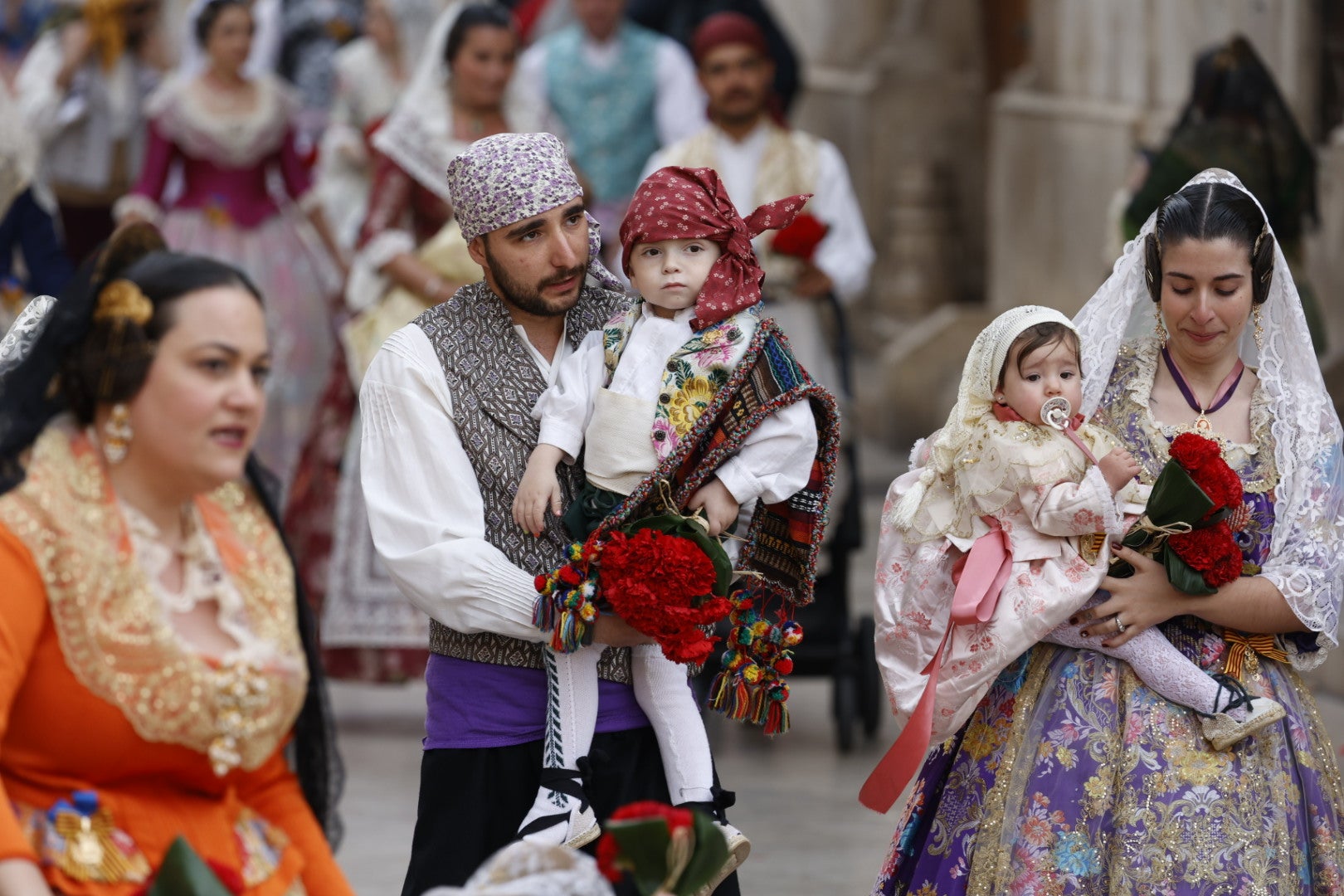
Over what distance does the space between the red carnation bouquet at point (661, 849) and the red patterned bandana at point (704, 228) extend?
118cm

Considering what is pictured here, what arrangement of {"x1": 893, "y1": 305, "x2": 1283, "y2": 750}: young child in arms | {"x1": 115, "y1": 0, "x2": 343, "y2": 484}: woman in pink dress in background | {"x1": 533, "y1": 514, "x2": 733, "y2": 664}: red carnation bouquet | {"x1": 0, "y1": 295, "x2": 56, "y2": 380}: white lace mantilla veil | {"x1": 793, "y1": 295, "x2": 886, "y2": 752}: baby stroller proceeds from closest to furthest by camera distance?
{"x1": 0, "y1": 295, "x2": 56, "y2": 380}: white lace mantilla veil
{"x1": 533, "y1": 514, "x2": 733, "y2": 664}: red carnation bouquet
{"x1": 893, "y1": 305, "x2": 1283, "y2": 750}: young child in arms
{"x1": 793, "y1": 295, "x2": 886, "y2": 752}: baby stroller
{"x1": 115, "y1": 0, "x2": 343, "y2": 484}: woman in pink dress in background

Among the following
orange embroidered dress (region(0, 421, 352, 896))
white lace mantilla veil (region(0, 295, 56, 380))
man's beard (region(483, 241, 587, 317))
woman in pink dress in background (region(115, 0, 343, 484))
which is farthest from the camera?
woman in pink dress in background (region(115, 0, 343, 484))

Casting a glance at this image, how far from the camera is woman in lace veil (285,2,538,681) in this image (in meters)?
7.39

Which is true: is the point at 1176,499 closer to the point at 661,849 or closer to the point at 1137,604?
the point at 1137,604

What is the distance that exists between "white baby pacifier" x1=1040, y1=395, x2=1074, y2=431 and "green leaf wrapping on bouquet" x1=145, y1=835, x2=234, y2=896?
6.38 feet

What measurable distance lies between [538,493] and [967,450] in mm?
917

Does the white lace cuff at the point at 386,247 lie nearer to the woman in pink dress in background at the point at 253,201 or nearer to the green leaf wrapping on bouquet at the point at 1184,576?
the woman in pink dress in background at the point at 253,201

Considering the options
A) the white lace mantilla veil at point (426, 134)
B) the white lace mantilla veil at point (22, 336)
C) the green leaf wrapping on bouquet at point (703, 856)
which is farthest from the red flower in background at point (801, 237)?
the green leaf wrapping on bouquet at point (703, 856)

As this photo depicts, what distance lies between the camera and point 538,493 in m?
3.89

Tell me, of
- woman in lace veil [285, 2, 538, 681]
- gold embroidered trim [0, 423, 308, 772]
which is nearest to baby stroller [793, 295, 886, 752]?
woman in lace veil [285, 2, 538, 681]

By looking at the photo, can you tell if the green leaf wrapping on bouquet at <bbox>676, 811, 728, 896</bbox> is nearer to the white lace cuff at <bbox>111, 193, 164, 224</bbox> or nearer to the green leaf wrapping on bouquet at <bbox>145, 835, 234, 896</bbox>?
the green leaf wrapping on bouquet at <bbox>145, 835, 234, 896</bbox>

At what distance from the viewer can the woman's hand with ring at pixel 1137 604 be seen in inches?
166

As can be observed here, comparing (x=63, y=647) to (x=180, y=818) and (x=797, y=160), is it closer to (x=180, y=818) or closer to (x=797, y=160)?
(x=180, y=818)

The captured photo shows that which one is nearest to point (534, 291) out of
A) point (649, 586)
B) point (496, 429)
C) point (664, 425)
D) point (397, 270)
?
point (496, 429)
